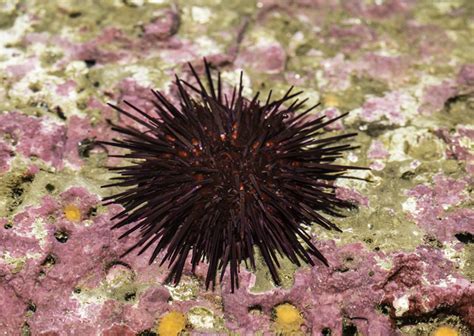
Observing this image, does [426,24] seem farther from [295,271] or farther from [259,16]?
[295,271]

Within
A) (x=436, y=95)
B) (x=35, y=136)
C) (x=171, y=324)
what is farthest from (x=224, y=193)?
(x=436, y=95)

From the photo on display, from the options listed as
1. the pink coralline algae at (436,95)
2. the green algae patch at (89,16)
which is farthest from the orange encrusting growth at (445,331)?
the green algae patch at (89,16)

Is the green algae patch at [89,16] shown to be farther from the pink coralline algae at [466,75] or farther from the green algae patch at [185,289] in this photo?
the pink coralline algae at [466,75]

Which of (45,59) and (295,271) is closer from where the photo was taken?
(295,271)

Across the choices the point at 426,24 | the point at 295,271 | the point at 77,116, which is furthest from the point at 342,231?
the point at 426,24

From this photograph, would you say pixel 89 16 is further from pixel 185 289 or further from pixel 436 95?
pixel 436 95

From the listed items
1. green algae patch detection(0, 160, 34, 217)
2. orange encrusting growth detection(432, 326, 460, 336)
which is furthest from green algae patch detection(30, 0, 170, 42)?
orange encrusting growth detection(432, 326, 460, 336)
